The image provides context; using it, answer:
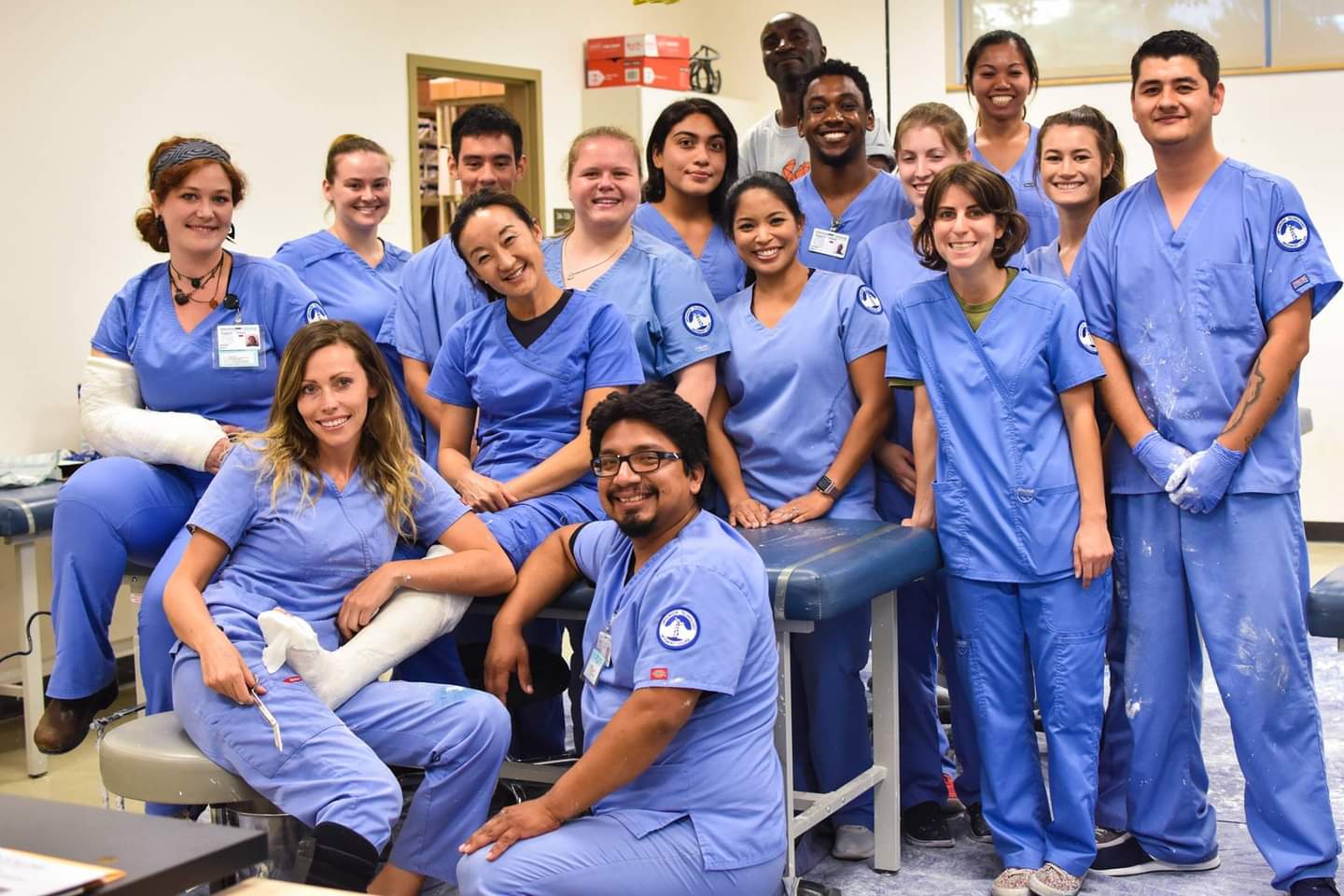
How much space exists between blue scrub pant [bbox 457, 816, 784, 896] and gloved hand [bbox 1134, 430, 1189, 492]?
106 centimetres

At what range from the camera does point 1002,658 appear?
2.73 meters

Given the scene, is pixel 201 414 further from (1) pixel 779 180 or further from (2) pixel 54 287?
(2) pixel 54 287

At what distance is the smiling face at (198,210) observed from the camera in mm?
2947

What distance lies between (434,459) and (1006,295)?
1.28 m

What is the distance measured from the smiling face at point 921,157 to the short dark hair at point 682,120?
1.31 ft

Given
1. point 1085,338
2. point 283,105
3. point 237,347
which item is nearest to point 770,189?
point 1085,338

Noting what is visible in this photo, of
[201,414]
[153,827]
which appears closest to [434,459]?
[201,414]

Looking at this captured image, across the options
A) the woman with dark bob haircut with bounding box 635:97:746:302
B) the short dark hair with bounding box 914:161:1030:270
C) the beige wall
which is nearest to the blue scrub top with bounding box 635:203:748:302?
the woman with dark bob haircut with bounding box 635:97:746:302

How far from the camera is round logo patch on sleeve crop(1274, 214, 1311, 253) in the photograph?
→ 258 cm

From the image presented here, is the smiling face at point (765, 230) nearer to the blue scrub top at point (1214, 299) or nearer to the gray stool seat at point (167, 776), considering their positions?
the blue scrub top at point (1214, 299)

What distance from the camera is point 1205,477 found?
2.57m

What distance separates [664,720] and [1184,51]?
155cm

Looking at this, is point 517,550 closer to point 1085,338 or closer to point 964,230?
point 964,230

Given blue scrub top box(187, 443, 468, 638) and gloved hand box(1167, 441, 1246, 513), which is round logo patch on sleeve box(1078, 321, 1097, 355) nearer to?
gloved hand box(1167, 441, 1246, 513)
